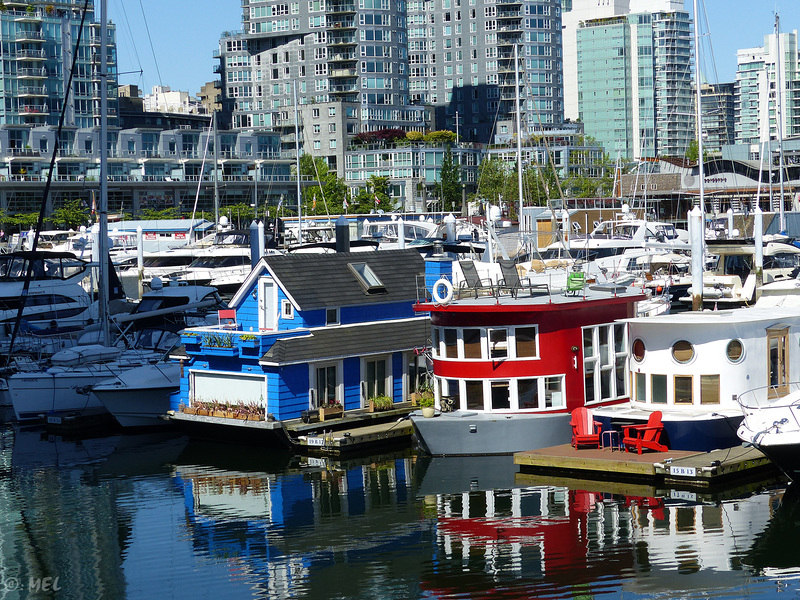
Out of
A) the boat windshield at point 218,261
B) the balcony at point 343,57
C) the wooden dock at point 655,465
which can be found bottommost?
the wooden dock at point 655,465

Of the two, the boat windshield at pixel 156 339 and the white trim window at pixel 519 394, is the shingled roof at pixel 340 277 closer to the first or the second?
the white trim window at pixel 519 394

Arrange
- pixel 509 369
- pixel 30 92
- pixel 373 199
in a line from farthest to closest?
pixel 30 92, pixel 373 199, pixel 509 369

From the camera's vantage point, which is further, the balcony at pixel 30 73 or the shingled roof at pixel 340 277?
the balcony at pixel 30 73

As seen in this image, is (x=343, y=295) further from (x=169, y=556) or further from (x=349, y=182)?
(x=349, y=182)

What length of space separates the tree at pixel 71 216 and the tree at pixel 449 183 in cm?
3194

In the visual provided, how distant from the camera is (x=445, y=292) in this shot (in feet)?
87.4

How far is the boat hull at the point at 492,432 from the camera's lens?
86.1 feet

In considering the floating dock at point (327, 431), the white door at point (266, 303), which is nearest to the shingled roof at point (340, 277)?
the white door at point (266, 303)

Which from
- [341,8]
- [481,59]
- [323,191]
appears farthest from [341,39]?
[323,191]

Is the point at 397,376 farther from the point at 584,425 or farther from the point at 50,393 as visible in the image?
the point at 50,393

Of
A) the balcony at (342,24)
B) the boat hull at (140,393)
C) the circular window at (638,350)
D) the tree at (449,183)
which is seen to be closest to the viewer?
the circular window at (638,350)

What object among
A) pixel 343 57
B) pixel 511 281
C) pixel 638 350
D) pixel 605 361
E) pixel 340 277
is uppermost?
pixel 343 57

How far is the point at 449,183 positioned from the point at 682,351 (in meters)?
81.4

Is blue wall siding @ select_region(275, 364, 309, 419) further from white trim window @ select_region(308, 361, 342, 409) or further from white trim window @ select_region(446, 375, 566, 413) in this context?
white trim window @ select_region(446, 375, 566, 413)
